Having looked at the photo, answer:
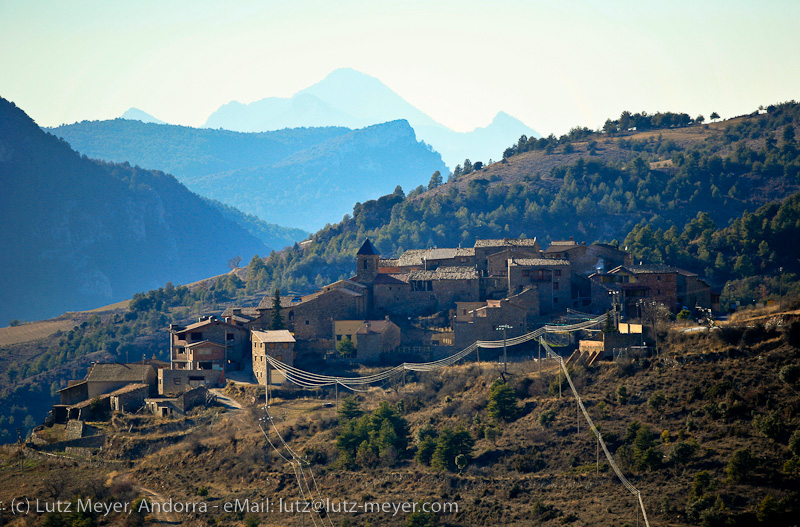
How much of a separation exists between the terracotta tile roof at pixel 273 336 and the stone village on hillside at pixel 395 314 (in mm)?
69

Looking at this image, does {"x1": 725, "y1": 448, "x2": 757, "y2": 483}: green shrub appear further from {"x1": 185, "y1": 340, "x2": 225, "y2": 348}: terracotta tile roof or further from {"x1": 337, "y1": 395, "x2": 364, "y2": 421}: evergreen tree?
{"x1": 185, "y1": 340, "x2": 225, "y2": 348}: terracotta tile roof

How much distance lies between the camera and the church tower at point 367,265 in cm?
7175

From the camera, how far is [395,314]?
67.0 metres

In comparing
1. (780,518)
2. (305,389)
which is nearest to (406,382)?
(305,389)

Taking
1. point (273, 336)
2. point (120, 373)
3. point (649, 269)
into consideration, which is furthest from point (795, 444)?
point (120, 373)

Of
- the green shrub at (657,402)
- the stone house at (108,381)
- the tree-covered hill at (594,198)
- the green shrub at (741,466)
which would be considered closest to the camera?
the green shrub at (741,466)

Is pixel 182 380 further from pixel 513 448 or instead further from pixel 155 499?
pixel 513 448

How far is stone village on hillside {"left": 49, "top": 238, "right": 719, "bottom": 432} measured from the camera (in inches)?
2314

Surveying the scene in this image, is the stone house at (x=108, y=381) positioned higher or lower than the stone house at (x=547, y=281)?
lower

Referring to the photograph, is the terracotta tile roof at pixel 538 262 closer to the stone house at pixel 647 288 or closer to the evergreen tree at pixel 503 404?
the stone house at pixel 647 288

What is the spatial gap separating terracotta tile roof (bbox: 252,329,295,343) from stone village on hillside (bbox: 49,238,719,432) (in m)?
0.07

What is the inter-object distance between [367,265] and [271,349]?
51.2 feet

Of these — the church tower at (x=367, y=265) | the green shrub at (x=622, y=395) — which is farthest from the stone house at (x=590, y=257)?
the green shrub at (x=622, y=395)

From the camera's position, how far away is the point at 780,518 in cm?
3180
